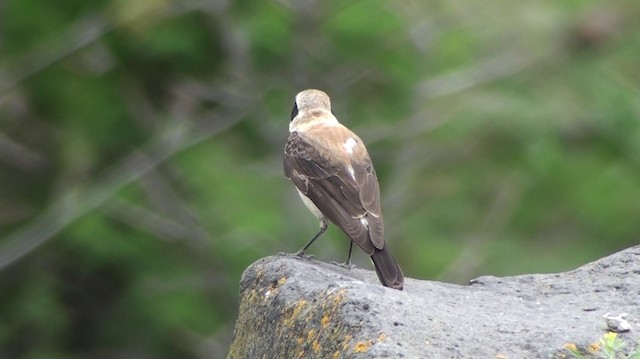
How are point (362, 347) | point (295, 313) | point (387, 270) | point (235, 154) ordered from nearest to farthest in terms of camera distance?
1. point (362, 347)
2. point (295, 313)
3. point (387, 270)
4. point (235, 154)

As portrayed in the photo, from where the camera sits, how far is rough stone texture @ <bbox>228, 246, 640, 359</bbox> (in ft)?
12.9

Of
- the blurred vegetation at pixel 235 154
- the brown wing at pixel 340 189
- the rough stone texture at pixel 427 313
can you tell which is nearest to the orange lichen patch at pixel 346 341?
the rough stone texture at pixel 427 313

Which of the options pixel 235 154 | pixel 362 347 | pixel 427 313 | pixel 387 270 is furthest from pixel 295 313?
pixel 235 154

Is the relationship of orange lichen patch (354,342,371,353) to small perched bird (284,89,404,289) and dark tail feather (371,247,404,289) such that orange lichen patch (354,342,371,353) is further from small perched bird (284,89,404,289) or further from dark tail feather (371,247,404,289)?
small perched bird (284,89,404,289)

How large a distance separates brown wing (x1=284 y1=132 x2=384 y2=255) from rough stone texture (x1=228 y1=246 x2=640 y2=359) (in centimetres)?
33

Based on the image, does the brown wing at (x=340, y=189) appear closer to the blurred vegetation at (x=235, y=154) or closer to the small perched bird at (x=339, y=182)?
the small perched bird at (x=339, y=182)

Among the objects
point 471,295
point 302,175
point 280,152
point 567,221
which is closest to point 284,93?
point 280,152

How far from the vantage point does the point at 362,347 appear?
384 cm

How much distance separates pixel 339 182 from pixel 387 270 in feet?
2.78

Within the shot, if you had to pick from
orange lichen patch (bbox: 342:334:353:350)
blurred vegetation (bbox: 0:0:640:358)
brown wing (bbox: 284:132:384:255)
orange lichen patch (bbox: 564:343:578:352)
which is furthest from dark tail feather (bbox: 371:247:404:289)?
blurred vegetation (bbox: 0:0:640:358)

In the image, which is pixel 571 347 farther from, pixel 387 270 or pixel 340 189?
pixel 340 189

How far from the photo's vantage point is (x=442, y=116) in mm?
11727

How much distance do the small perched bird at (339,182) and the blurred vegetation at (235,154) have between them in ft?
12.0

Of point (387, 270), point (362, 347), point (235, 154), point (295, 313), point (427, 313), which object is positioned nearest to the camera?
point (362, 347)
